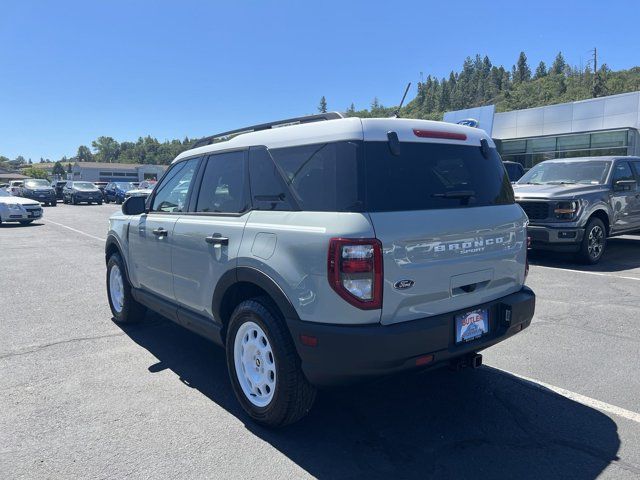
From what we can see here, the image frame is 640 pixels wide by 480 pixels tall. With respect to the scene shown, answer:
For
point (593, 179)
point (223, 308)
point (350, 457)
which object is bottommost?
point (350, 457)

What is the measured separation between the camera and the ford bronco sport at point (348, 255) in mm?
2799

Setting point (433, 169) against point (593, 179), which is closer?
point (433, 169)

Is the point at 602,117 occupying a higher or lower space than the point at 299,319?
higher

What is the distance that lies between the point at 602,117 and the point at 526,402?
89.7 feet

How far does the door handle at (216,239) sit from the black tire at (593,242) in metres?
7.42

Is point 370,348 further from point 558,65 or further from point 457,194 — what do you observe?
point 558,65

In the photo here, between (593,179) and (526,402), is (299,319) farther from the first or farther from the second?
(593,179)

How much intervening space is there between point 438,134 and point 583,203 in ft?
21.9

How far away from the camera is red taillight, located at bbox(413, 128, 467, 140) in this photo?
10.6 feet

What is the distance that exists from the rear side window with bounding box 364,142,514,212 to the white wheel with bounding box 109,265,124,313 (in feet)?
12.7

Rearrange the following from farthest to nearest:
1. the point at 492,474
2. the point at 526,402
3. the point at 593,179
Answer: the point at 593,179 → the point at 526,402 → the point at 492,474

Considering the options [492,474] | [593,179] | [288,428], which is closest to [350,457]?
[288,428]

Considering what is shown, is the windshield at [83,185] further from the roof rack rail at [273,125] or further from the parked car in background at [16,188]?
the roof rack rail at [273,125]

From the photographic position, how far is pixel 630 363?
14.3ft
